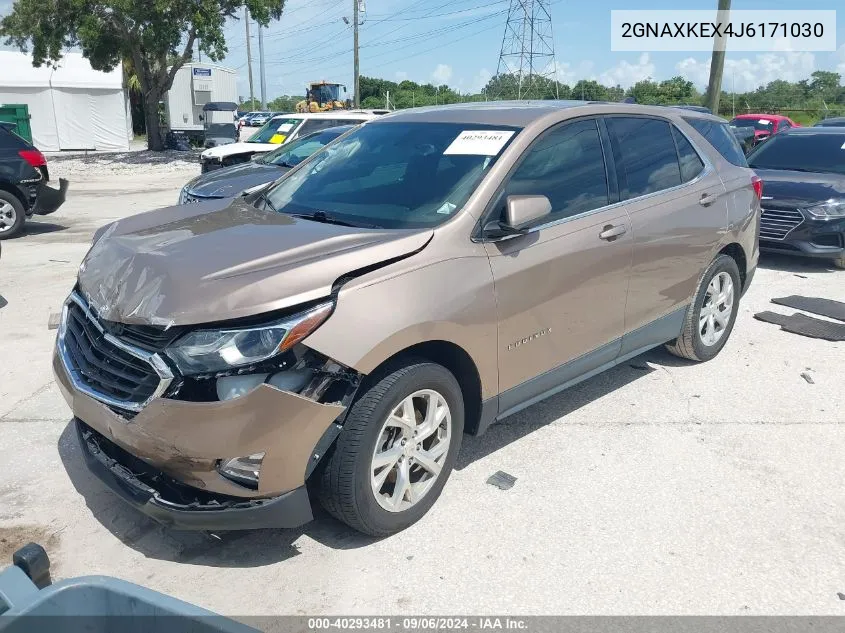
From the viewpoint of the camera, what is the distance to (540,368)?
3.91 meters

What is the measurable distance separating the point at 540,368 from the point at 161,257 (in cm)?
198

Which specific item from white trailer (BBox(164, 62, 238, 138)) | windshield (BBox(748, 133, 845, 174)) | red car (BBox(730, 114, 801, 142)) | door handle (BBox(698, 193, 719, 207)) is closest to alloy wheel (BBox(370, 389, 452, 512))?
door handle (BBox(698, 193, 719, 207))

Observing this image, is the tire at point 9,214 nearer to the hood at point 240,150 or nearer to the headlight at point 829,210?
the hood at point 240,150

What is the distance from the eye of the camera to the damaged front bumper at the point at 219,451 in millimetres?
2750

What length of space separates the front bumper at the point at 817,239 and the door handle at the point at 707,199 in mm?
4190

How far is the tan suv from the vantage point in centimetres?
282

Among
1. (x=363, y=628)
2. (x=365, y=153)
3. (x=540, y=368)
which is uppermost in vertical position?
(x=365, y=153)

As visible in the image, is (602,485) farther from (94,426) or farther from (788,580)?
(94,426)

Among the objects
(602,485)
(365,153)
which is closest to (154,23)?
(365,153)

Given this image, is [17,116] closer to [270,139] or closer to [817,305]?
[270,139]

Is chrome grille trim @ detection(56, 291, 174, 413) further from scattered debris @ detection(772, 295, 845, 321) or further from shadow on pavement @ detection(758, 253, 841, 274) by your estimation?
shadow on pavement @ detection(758, 253, 841, 274)

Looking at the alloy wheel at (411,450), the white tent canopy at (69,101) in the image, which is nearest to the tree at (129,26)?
the white tent canopy at (69,101)

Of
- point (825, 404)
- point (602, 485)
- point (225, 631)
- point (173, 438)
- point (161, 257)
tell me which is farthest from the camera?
point (825, 404)

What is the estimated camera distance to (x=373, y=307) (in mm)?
3020
